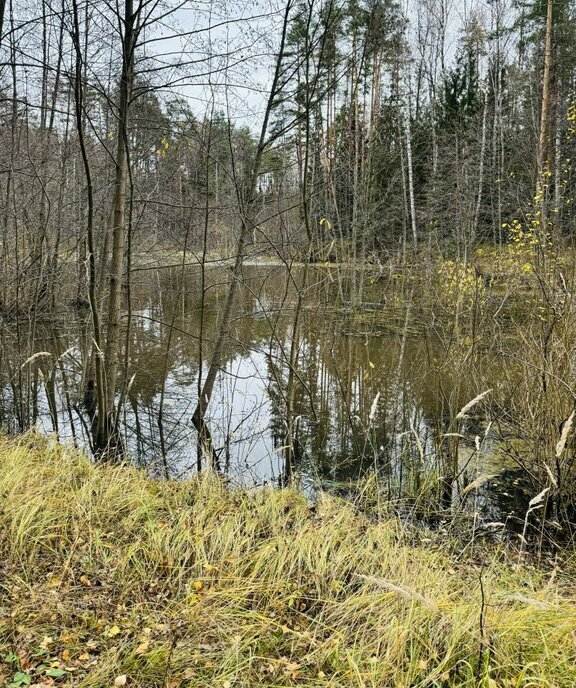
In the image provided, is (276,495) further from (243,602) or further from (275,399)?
(275,399)

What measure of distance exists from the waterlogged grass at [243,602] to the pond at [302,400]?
3.24 feet

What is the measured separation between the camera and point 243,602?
2.77 meters

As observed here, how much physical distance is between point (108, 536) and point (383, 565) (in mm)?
1736

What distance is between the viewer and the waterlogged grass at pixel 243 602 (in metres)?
2.21

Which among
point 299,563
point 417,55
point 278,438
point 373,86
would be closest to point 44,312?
point 278,438

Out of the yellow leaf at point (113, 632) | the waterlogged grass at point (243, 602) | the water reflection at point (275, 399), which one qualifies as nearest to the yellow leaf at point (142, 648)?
the waterlogged grass at point (243, 602)

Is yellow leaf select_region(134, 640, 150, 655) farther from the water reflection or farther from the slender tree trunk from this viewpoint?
the slender tree trunk

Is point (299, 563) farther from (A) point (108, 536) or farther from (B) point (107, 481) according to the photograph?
(B) point (107, 481)

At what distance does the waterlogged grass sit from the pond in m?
0.99

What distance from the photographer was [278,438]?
6508mm

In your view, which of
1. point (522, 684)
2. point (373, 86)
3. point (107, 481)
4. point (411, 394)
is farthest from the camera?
point (373, 86)

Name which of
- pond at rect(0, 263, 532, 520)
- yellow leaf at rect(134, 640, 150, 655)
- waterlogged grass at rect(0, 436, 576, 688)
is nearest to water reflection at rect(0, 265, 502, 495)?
Answer: pond at rect(0, 263, 532, 520)

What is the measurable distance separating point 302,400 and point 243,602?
4850 millimetres

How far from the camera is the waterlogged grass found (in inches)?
86.9
